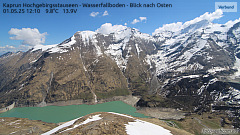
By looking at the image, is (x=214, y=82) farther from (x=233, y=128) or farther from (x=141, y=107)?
(x=141, y=107)

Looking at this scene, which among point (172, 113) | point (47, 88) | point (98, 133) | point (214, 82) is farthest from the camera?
point (47, 88)

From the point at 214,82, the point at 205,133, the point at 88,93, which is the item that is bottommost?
the point at 205,133

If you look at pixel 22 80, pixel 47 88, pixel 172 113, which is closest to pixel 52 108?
pixel 47 88

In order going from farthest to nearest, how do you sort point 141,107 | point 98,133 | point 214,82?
point 141,107, point 214,82, point 98,133

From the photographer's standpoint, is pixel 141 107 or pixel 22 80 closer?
pixel 141 107

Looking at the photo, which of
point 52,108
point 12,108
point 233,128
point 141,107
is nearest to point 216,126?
point 233,128

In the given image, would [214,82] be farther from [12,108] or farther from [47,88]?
[12,108]

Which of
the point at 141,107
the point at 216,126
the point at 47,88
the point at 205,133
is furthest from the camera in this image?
the point at 47,88

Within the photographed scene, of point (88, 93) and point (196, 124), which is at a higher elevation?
point (88, 93)

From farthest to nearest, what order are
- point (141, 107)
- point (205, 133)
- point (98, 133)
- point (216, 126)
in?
1. point (141, 107)
2. point (216, 126)
3. point (205, 133)
4. point (98, 133)
